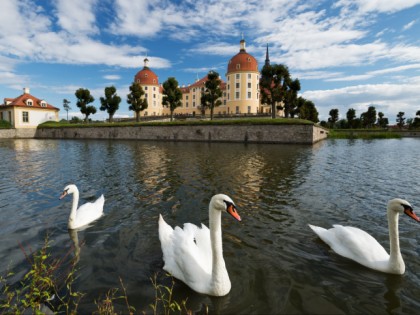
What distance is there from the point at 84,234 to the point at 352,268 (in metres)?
6.49

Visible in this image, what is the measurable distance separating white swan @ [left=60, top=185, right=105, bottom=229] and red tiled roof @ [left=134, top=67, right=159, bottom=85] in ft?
288

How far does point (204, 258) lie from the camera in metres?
4.54

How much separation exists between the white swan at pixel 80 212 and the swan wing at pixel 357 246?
6.50m

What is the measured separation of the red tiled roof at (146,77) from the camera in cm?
8912

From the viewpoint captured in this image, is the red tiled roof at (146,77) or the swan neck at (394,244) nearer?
the swan neck at (394,244)

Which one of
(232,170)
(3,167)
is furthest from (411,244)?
(3,167)

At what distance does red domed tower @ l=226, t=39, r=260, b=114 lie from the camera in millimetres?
72869

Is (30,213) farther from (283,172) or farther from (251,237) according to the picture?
(283,172)

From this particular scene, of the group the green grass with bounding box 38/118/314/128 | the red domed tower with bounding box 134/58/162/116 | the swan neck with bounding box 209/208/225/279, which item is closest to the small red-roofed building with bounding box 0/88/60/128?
the green grass with bounding box 38/118/314/128

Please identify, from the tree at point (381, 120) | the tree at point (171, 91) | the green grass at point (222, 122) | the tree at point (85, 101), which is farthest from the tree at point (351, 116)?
the tree at point (85, 101)

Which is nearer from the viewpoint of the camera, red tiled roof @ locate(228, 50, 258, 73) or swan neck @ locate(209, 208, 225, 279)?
swan neck @ locate(209, 208, 225, 279)

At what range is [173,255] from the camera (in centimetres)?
465

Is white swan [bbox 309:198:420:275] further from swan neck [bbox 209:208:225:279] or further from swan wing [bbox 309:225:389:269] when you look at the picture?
swan neck [bbox 209:208:225:279]

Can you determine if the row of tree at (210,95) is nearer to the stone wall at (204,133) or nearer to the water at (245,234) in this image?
the stone wall at (204,133)
